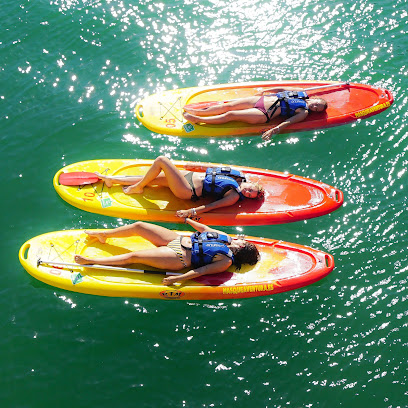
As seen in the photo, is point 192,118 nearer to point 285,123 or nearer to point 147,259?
point 285,123

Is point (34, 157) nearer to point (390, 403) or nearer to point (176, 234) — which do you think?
point (176, 234)

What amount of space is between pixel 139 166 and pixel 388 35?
7.11 meters

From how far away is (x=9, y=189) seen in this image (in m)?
8.27

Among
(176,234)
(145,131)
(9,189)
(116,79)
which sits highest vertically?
(116,79)

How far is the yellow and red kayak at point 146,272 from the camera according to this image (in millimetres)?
6754

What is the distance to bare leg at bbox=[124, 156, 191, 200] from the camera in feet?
24.7

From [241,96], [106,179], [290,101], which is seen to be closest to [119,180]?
[106,179]

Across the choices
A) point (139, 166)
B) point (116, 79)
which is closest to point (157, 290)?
point (139, 166)

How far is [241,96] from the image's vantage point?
31.4ft

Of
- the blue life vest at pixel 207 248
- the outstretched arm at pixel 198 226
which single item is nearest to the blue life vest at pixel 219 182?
the outstretched arm at pixel 198 226

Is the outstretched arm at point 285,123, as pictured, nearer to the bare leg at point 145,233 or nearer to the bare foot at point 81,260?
the bare leg at point 145,233

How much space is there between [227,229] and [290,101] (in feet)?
9.97

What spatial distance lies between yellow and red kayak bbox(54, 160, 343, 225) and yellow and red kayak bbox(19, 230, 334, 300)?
1.83 ft

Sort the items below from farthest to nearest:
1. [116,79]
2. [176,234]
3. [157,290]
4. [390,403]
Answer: [116,79], [176,234], [157,290], [390,403]
